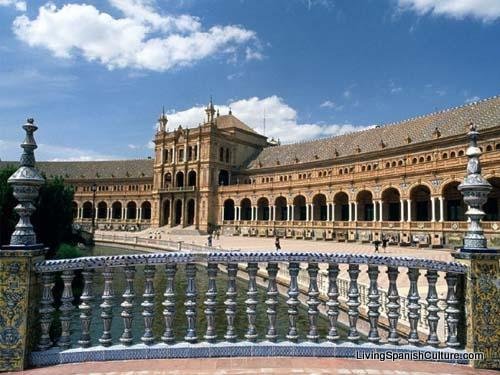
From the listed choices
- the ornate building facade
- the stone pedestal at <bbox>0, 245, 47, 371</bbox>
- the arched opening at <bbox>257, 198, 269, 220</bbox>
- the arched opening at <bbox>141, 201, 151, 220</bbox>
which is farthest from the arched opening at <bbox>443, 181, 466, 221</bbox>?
the arched opening at <bbox>141, 201, 151, 220</bbox>

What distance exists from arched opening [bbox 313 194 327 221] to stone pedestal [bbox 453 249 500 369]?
127 ft

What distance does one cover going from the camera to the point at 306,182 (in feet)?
141

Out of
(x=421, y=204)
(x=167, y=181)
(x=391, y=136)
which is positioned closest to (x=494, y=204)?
(x=421, y=204)

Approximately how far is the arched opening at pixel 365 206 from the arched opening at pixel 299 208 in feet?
28.6

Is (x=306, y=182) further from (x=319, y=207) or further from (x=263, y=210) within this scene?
(x=263, y=210)

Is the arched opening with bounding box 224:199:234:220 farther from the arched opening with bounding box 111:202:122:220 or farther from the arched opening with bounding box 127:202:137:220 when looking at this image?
the arched opening with bounding box 111:202:122:220

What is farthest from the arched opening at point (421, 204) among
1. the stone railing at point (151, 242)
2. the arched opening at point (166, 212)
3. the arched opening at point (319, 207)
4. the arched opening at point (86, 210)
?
the arched opening at point (86, 210)

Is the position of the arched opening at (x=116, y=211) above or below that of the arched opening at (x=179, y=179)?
below

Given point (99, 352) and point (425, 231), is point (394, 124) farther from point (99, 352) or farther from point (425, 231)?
point (99, 352)

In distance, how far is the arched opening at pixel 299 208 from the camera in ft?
152

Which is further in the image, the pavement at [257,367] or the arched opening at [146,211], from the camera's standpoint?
the arched opening at [146,211]

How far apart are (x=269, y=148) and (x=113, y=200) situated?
103ft

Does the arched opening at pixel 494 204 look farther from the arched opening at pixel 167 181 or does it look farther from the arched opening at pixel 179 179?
the arched opening at pixel 167 181

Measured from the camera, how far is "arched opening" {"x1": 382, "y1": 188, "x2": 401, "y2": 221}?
1384 inches
